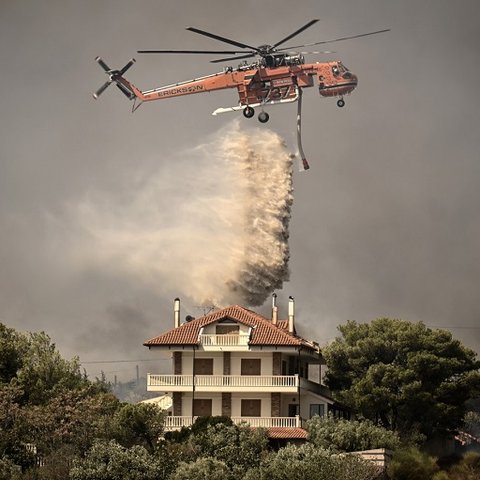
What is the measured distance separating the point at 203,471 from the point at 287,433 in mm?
14237

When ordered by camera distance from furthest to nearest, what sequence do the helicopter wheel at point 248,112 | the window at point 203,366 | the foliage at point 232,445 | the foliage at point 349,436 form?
the helicopter wheel at point 248,112 → the window at point 203,366 → the foliage at point 349,436 → the foliage at point 232,445

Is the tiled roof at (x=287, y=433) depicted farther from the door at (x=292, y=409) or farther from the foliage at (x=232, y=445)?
the door at (x=292, y=409)

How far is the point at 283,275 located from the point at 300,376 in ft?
46.8

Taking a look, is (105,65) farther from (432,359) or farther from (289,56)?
(432,359)

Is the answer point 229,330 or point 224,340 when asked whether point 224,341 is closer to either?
point 224,340

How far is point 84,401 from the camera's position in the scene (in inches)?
3447

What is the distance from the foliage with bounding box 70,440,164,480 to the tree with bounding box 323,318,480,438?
21.8 m

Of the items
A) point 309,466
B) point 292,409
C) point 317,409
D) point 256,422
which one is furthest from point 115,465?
point 317,409

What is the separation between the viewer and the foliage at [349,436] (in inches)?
3474

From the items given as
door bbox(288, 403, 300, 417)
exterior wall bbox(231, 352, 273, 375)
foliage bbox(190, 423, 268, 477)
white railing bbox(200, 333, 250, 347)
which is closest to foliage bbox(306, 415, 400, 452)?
foliage bbox(190, 423, 268, 477)

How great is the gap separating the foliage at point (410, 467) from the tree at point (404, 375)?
7893mm

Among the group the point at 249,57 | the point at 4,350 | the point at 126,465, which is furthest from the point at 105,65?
the point at 126,465

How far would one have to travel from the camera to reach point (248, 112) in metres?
112

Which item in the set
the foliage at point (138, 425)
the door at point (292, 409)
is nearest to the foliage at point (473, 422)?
the door at point (292, 409)
